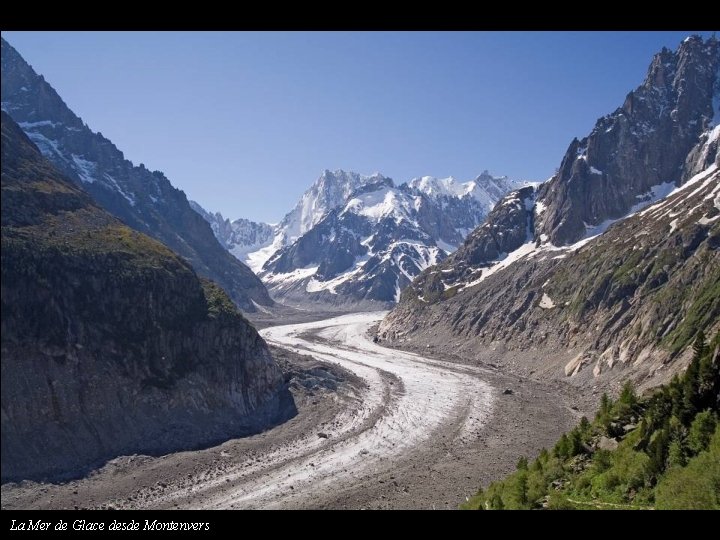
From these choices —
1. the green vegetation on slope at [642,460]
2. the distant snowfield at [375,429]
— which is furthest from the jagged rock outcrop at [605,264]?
the green vegetation on slope at [642,460]

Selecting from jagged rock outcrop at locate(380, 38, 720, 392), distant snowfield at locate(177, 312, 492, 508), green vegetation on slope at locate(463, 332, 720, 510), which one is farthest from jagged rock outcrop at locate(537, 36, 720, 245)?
green vegetation on slope at locate(463, 332, 720, 510)

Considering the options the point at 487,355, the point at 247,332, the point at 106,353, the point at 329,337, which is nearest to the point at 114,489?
the point at 106,353

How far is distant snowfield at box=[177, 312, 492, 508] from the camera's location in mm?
39188

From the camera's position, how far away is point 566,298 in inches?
3780

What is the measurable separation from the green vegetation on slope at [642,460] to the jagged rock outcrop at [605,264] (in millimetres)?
31379

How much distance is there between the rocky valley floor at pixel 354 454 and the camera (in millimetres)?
36156

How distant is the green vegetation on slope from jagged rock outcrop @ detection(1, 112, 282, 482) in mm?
Result: 25111

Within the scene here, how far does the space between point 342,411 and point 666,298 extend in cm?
4516

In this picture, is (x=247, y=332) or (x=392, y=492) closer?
(x=392, y=492)

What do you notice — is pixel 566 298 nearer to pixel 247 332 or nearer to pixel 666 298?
pixel 666 298

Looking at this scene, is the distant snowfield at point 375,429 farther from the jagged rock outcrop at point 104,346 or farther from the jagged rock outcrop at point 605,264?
the jagged rock outcrop at point 605,264

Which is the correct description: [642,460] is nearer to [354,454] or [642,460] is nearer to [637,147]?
[354,454]

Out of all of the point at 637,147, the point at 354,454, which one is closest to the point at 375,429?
the point at 354,454

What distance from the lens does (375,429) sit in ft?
178
